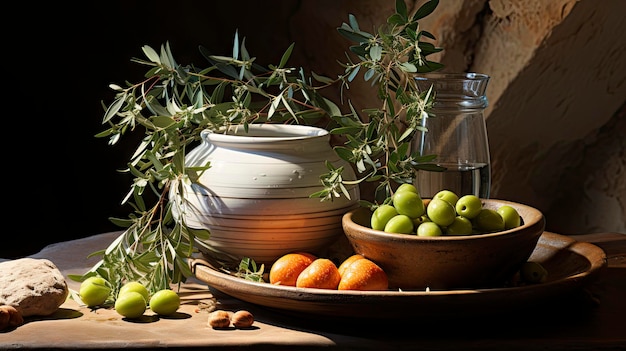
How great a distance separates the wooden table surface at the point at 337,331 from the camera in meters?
0.93

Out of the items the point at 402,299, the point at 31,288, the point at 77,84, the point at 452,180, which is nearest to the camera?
the point at 402,299

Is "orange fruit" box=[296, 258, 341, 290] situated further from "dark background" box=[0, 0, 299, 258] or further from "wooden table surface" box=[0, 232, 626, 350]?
"dark background" box=[0, 0, 299, 258]

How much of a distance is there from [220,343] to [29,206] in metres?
1.72

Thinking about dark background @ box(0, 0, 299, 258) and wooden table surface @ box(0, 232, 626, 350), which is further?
dark background @ box(0, 0, 299, 258)

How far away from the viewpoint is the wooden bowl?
98 cm

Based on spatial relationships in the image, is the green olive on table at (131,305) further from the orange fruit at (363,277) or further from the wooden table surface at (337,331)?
the orange fruit at (363,277)

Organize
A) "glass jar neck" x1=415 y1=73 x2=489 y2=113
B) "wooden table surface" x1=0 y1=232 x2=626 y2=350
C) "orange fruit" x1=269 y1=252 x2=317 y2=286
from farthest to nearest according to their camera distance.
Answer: "glass jar neck" x1=415 y1=73 x2=489 y2=113 → "orange fruit" x1=269 y1=252 x2=317 y2=286 → "wooden table surface" x1=0 y1=232 x2=626 y2=350

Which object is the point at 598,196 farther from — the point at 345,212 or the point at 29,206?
the point at 29,206

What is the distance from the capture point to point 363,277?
0.99m

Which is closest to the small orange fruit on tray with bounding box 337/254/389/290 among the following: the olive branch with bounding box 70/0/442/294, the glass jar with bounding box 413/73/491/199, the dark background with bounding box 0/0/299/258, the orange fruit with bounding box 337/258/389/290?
the orange fruit with bounding box 337/258/389/290

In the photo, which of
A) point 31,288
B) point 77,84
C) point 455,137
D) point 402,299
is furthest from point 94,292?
point 77,84

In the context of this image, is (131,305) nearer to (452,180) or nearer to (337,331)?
(337,331)

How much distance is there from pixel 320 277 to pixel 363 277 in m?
0.05

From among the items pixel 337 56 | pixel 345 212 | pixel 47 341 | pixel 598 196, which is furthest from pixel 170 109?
pixel 598 196
